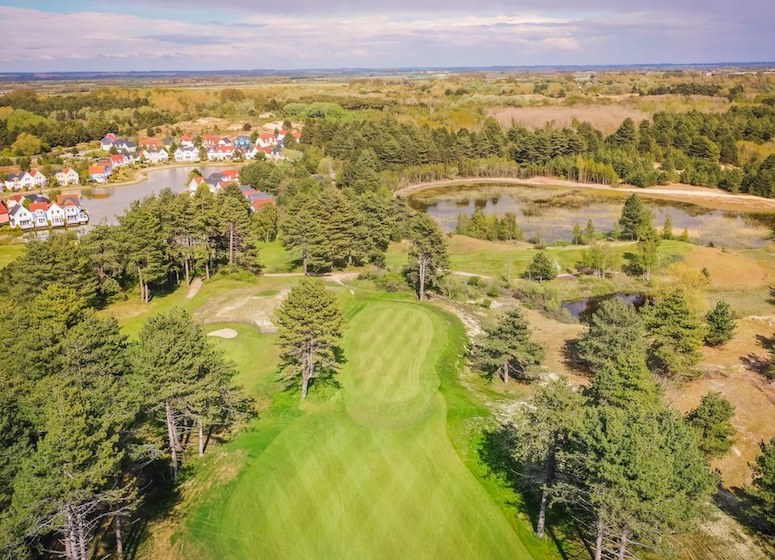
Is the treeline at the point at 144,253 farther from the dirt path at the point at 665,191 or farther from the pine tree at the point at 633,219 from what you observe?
the dirt path at the point at 665,191

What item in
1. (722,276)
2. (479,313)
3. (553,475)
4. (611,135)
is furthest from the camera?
(611,135)

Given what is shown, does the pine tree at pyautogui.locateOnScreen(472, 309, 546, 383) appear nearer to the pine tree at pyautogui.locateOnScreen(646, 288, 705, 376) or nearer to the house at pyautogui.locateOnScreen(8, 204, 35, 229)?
the pine tree at pyautogui.locateOnScreen(646, 288, 705, 376)

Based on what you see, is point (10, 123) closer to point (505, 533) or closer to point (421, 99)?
point (421, 99)

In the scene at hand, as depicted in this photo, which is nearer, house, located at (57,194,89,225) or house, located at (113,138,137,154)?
house, located at (57,194,89,225)

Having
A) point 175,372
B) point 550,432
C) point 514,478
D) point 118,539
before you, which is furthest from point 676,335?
point 118,539

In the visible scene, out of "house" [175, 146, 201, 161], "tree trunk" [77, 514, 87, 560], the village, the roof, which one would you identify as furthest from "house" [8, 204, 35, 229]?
"tree trunk" [77, 514, 87, 560]

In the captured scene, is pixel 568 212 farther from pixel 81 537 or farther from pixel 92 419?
pixel 81 537

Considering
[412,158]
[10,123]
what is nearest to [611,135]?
[412,158]
